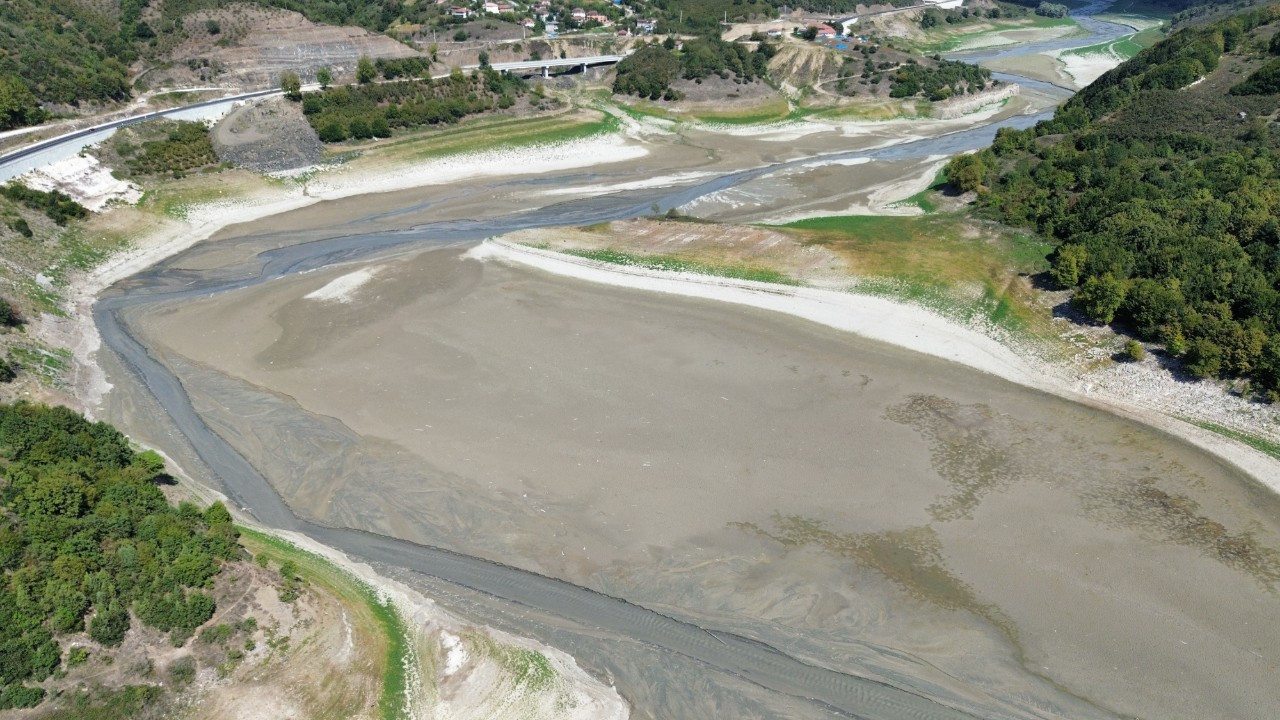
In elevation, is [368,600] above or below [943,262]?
below

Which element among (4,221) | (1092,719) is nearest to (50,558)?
(1092,719)

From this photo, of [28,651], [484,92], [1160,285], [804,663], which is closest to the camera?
[28,651]

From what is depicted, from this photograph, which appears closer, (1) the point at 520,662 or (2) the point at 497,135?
(1) the point at 520,662

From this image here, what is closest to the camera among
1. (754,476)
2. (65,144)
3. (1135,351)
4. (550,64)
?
(754,476)

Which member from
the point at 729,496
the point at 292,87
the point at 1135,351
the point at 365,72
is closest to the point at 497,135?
the point at 365,72

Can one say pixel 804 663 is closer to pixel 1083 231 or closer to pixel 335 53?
pixel 1083 231

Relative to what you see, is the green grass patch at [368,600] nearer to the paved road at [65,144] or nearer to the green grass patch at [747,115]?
the paved road at [65,144]

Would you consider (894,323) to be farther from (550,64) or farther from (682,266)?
(550,64)
